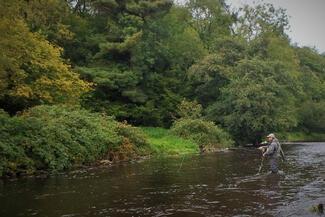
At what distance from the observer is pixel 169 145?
132ft

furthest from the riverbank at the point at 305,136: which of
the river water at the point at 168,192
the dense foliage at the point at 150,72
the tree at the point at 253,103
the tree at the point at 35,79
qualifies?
the river water at the point at 168,192

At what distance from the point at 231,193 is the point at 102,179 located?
23.0ft

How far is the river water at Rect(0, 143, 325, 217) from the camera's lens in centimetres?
1465

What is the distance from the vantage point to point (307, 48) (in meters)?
100

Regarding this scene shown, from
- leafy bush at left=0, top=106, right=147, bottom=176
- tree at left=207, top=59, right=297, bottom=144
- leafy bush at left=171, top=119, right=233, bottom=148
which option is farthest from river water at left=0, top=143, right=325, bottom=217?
tree at left=207, top=59, right=297, bottom=144

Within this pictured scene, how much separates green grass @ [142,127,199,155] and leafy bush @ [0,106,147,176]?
4197 millimetres

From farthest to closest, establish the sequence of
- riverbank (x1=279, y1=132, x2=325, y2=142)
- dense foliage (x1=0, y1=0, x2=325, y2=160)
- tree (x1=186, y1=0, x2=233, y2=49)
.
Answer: riverbank (x1=279, y1=132, x2=325, y2=142)
tree (x1=186, y1=0, x2=233, y2=49)
dense foliage (x1=0, y1=0, x2=325, y2=160)

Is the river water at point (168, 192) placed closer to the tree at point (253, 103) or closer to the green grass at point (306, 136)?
the tree at point (253, 103)

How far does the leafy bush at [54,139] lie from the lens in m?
23.5

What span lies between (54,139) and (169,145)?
1553 centimetres

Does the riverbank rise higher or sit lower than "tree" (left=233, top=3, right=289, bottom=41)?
lower

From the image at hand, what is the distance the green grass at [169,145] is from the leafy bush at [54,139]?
420 cm

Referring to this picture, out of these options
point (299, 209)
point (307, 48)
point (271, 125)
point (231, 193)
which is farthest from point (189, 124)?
point (307, 48)

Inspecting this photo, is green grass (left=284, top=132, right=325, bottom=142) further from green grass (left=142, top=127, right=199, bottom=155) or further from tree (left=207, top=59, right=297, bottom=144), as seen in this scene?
green grass (left=142, top=127, right=199, bottom=155)
